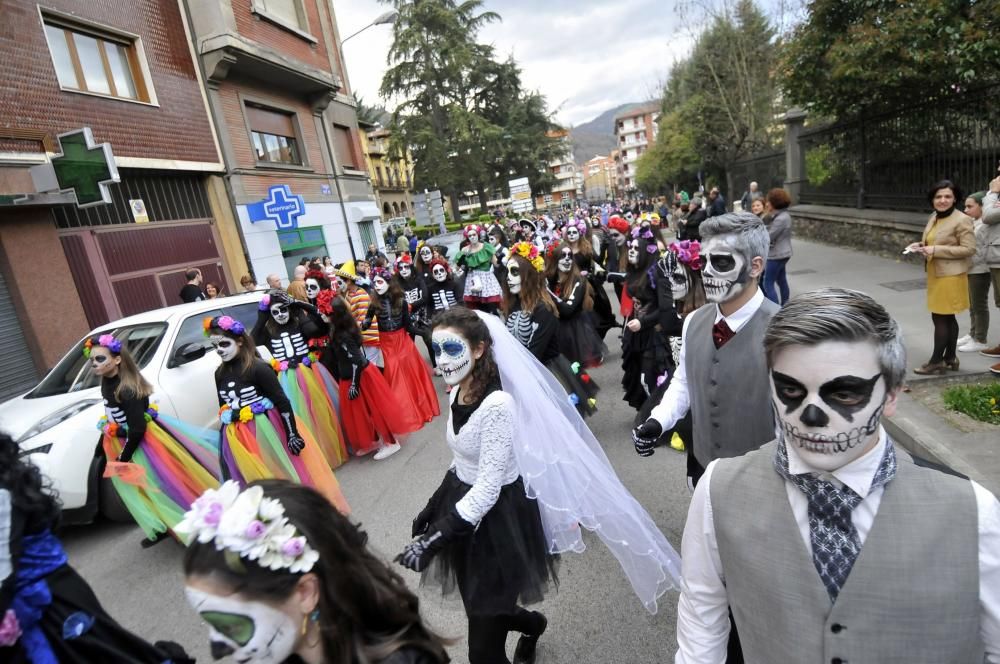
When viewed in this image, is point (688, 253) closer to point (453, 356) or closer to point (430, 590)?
point (453, 356)

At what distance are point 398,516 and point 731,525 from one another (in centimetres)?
339

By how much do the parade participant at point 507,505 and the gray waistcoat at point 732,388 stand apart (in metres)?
0.59

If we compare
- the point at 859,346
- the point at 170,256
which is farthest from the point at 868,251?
the point at 170,256

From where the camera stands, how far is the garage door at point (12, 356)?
8.23 meters

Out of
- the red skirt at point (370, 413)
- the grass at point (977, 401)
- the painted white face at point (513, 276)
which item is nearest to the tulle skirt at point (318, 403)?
the red skirt at point (370, 413)

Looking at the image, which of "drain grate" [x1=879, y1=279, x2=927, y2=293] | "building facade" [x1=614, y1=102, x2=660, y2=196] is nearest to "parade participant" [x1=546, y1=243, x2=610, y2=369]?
"drain grate" [x1=879, y1=279, x2=927, y2=293]

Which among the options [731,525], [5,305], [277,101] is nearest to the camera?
[731,525]

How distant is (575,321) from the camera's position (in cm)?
581

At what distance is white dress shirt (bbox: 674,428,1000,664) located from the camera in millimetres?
1080

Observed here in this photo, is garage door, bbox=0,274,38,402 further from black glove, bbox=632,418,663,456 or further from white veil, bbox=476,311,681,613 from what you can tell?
black glove, bbox=632,418,663,456

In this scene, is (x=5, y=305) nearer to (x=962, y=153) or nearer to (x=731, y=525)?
(x=731, y=525)

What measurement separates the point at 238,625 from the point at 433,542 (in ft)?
3.05

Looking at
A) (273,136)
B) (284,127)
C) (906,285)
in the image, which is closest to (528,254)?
(906,285)

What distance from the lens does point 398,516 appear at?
167 inches
